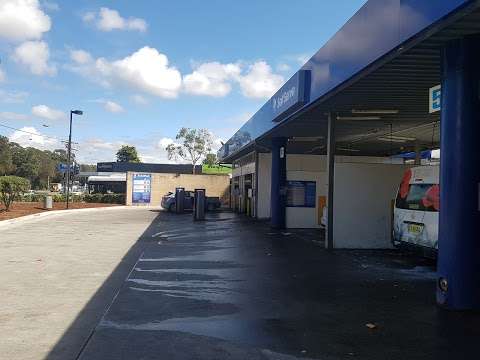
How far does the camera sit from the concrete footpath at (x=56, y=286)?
5.70 m

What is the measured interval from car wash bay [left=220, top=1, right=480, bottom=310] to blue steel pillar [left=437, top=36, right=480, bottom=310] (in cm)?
1

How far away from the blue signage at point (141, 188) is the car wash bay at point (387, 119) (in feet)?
75.6

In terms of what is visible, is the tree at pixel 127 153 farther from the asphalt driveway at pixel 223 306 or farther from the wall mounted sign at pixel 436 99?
the wall mounted sign at pixel 436 99

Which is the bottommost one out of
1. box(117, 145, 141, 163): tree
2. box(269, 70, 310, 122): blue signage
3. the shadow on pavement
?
the shadow on pavement

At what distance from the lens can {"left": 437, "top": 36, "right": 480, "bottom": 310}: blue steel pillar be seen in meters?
7.02

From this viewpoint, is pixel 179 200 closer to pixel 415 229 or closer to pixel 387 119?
pixel 387 119

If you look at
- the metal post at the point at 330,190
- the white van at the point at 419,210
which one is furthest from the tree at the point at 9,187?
the white van at the point at 419,210

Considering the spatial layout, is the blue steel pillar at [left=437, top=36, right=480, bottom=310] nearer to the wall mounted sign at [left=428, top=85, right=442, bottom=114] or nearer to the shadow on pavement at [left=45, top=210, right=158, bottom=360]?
the wall mounted sign at [left=428, top=85, right=442, bottom=114]

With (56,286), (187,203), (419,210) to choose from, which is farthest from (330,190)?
(187,203)

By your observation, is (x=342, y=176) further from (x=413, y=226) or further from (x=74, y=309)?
(x=74, y=309)

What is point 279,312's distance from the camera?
23.1 feet

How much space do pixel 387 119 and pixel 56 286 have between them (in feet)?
32.4

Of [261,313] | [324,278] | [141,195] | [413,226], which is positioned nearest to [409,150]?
[413,226]

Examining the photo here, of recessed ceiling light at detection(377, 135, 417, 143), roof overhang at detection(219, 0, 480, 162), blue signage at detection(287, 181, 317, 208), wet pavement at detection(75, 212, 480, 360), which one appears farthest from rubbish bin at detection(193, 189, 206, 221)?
wet pavement at detection(75, 212, 480, 360)
